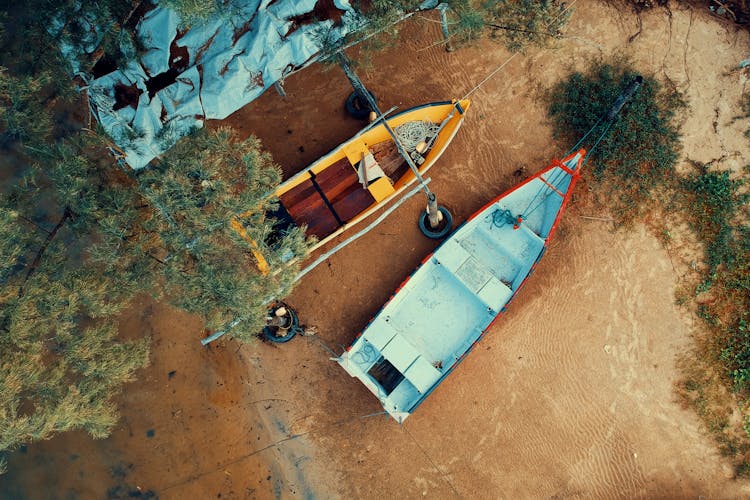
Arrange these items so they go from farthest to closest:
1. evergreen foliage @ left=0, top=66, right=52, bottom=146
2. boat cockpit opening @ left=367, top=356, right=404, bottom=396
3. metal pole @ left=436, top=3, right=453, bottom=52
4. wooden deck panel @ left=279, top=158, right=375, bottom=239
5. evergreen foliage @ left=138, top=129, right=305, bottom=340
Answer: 1. boat cockpit opening @ left=367, top=356, right=404, bottom=396
2. wooden deck panel @ left=279, top=158, right=375, bottom=239
3. metal pole @ left=436, top=3, right=453, bottom=52
4. evergreen foliage @ left=138, top=129, right=305, bottom=340
5. evergreen foliage @ left=0, top=66, right=52, bottom=146

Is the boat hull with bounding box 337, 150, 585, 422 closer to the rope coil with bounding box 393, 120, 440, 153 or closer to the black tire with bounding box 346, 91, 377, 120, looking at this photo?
the rope coil with bounding box 393, 120, 440, 153

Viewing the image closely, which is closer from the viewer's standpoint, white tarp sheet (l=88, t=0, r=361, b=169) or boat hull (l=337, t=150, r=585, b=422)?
white tarp sheet (l=88, t=0, r=361, b=169)

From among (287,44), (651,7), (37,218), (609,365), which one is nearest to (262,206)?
(287,44)

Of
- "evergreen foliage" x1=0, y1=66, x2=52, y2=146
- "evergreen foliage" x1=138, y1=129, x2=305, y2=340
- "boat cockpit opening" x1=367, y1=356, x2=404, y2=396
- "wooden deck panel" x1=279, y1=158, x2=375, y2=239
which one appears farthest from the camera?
"boat cockpit opening" x1=367, y1=356, x2=404, y2=396

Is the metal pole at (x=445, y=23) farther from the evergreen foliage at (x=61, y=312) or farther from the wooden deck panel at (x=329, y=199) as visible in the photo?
the evergreen foliage at (x=61, y=312)

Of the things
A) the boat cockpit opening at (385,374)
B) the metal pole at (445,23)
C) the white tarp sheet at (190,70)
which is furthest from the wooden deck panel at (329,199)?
the metal pole at (445,23)

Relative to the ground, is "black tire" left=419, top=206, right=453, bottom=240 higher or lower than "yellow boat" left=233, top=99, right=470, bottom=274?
lower

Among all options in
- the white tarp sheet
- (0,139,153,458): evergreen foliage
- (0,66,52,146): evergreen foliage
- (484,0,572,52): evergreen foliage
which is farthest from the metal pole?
(0,66,52,146): evergreen foliage
